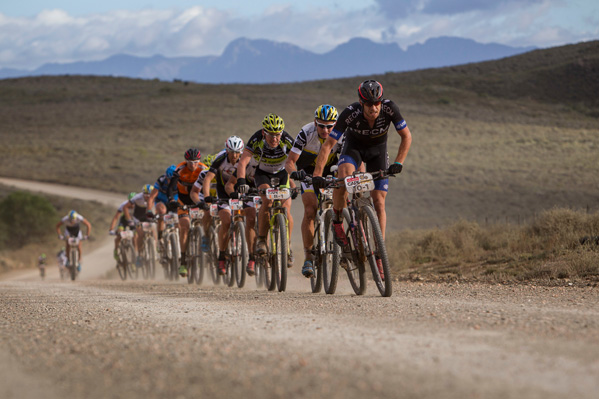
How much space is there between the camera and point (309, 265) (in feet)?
32.9

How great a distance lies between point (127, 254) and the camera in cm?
2086

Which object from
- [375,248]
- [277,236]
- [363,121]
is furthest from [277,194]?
[375,248]

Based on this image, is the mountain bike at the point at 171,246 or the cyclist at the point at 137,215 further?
the cyclist at the point at 137,215

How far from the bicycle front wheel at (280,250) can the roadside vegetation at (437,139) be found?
3.48m

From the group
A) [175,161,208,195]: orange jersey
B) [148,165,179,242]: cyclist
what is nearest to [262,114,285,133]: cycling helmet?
[175,161,208,195]: orange jersey

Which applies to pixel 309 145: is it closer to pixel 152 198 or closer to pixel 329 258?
pixel 329 258

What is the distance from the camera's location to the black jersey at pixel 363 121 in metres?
8.91

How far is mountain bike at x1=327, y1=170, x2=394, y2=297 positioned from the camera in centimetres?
858

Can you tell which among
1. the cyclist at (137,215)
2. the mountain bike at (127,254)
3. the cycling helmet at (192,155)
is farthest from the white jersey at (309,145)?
the mountain bike at (127,254)

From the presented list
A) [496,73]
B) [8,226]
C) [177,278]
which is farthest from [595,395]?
[496,73]

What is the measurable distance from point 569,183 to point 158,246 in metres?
23.5

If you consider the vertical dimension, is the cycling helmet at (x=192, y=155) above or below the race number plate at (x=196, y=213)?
above

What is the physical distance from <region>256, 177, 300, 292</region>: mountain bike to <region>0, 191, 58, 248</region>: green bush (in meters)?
28.1

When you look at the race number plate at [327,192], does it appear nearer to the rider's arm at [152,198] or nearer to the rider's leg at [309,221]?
the rider's leg at [309,221]
